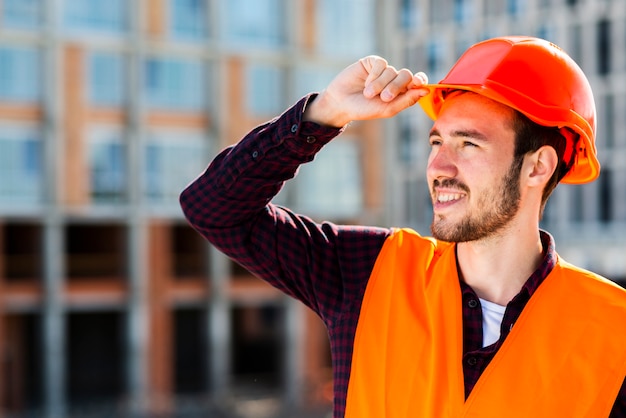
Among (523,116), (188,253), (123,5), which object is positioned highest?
(123,5)

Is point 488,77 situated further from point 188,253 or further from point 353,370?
point 188,253

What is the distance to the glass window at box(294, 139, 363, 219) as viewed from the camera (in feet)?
85.9

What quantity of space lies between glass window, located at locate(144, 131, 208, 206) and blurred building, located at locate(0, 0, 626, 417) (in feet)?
0.12

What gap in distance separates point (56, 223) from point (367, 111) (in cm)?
2158

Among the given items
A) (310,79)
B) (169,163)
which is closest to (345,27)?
(310,79)

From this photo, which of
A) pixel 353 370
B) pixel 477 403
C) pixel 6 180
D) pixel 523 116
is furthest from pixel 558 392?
pixel 6 180

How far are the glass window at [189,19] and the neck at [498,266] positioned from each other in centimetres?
2294

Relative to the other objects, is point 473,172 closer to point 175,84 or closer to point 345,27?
point 175,84

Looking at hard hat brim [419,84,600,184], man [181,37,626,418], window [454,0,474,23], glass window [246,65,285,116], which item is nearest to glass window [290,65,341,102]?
glass window [246,65,285,116]

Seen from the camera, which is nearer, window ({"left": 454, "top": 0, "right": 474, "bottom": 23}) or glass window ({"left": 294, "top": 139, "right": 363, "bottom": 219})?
glass window ({"left": 294, "top": 139, "right": 363, "bottom": 219})

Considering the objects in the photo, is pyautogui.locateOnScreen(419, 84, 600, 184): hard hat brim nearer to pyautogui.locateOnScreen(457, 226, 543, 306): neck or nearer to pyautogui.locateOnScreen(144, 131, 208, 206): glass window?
pyautogui.locateOnScreen(457, 226, 543, 306): neck

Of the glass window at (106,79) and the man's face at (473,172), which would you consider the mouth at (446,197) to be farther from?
the glass window at (106,79)

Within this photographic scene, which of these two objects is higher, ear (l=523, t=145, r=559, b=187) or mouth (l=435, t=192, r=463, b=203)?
ear (l=523, t=145, r=559, b=187)

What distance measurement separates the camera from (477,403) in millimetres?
2508
